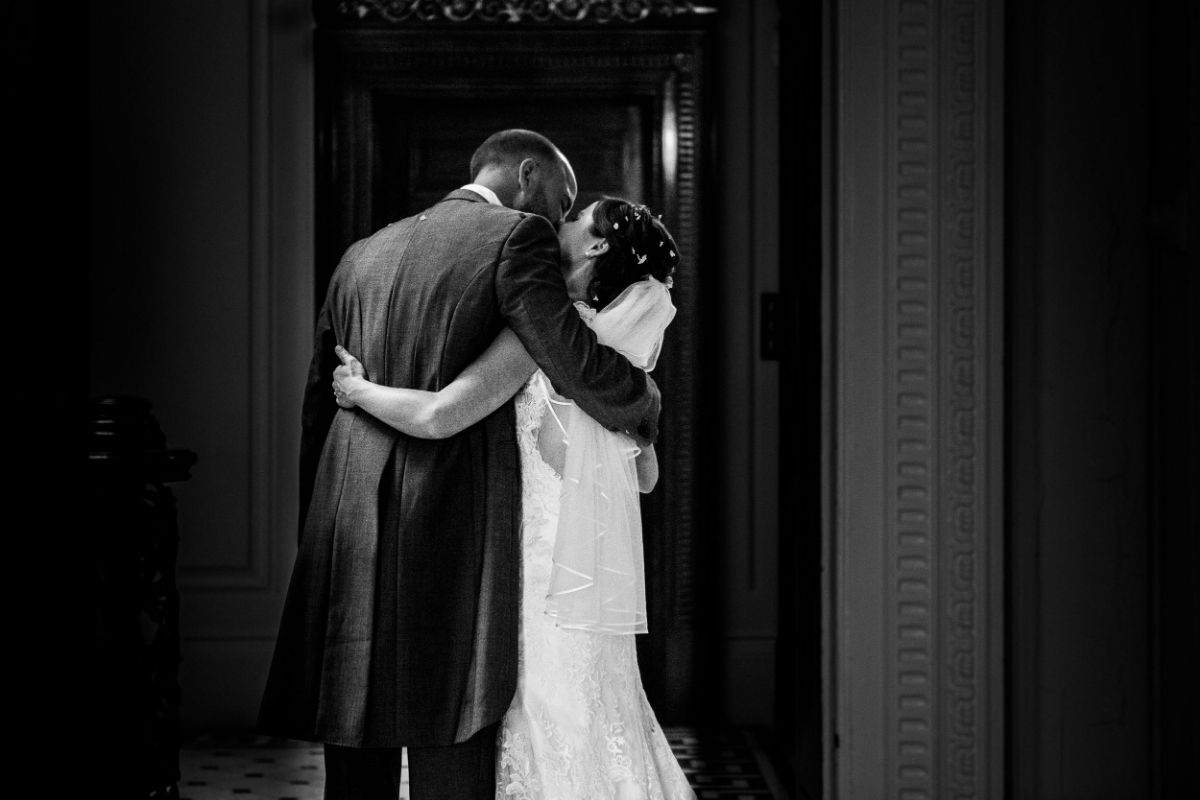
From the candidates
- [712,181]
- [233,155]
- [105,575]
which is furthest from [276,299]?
[105,575]

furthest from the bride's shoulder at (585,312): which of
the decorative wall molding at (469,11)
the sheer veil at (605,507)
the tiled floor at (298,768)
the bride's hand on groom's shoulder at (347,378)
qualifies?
the decorative wall molding at (469,11)

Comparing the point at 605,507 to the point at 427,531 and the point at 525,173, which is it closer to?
the point at 427,531

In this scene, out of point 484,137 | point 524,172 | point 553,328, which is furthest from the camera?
point 484,137

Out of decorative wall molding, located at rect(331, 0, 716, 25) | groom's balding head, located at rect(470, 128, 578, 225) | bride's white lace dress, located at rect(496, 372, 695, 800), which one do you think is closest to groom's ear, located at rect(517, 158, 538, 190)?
groom's balding head, located at rect(470, 128, 578, 225)

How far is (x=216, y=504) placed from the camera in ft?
14.7

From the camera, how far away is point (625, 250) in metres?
2.64

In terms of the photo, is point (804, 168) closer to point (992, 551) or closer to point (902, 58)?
point (902, 58)

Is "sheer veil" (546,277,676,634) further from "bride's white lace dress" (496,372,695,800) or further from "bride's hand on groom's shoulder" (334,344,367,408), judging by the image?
"bride's hand on groom's shoulder" (334,344,367,408)

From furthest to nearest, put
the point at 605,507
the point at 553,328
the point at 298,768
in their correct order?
the point at 298,768 < the point at 605,507 < the point at 553,328

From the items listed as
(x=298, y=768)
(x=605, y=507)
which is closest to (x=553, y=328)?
(x=605, y=507)

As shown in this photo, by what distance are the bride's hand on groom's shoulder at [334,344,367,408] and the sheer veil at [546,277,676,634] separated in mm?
380

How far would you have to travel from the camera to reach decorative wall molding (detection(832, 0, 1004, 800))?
2801mm

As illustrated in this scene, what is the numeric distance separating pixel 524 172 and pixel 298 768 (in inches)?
83.5

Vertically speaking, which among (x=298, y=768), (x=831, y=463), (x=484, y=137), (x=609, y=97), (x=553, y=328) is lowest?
(x=298, y=768)
